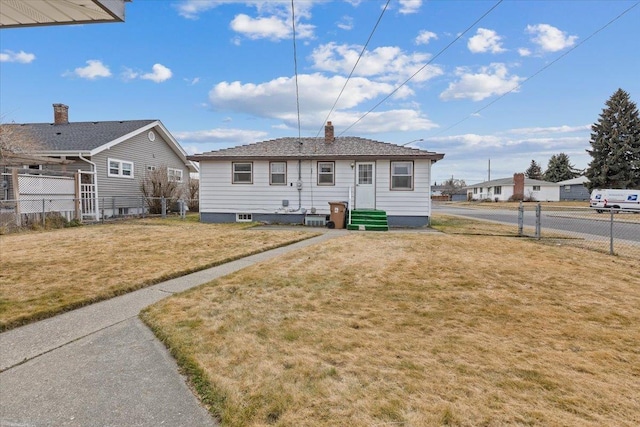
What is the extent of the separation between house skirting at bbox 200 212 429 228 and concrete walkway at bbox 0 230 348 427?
1152 cm

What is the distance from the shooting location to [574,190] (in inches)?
2098

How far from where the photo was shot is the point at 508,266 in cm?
690

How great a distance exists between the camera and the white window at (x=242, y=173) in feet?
52.6

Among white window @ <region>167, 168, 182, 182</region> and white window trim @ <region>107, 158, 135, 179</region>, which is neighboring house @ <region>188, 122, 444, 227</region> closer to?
white window trim @ <region>107, 158, 135, 179</region>

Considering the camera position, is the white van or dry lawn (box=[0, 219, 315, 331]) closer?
dry lawn (box=[0, 219, 315, 331])

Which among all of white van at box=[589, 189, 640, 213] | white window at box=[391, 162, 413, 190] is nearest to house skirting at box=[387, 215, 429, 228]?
white window at box=[391, 162, 413, 190]

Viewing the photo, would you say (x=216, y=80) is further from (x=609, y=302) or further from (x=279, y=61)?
(x=609, y=302)

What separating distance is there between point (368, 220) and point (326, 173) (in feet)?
9.96

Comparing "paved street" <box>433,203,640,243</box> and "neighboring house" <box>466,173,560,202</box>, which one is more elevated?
"neighboring house" <box>466,173,560,202</box>

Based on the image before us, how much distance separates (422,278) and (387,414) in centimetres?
393

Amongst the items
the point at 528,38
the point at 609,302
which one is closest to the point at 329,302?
the point at 609,302

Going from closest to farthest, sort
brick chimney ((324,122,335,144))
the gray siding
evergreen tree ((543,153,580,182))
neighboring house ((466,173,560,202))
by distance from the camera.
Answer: brick chimney ((324,122,335,144)) < the gray siding < neighboring house ((466,173,560,202)) < evergreen tree ((543,153,580,182))

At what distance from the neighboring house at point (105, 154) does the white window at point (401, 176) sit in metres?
14.1

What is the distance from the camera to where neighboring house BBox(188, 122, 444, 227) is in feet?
49.7
